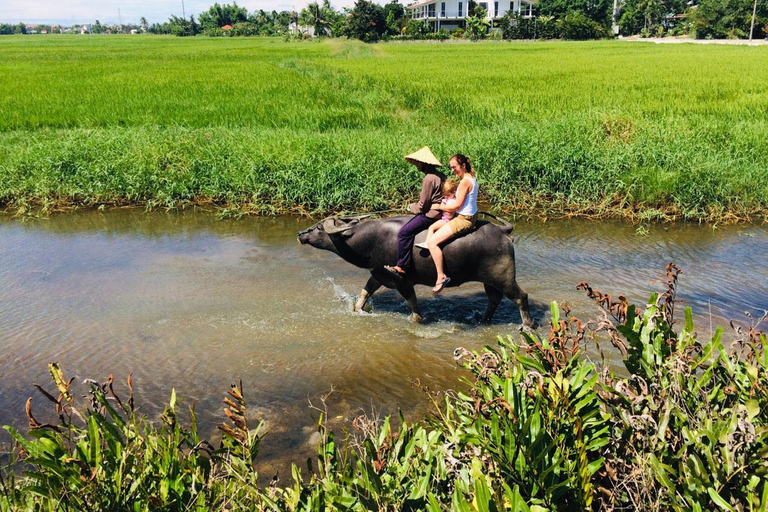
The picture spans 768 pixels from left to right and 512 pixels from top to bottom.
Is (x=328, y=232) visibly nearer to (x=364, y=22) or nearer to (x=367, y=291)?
(x=367, y=291)

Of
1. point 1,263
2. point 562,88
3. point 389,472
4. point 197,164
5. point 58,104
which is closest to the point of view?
point 389,472

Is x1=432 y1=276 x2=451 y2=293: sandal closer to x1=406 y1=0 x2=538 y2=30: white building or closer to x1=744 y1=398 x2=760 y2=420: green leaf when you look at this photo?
x1=744 y1=398 x2=760 y2=420: green leaf

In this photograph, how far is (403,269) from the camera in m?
5.27

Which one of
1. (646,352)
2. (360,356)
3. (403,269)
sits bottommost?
(360,356)

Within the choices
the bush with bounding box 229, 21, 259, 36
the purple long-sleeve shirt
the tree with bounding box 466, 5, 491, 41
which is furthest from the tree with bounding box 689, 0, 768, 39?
the purple long-sleeve shirt

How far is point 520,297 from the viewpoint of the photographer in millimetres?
5234

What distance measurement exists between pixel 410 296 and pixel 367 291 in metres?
0.44

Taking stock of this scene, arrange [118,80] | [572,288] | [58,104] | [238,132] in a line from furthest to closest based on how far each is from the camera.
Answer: [118,80] → [58,104] → [238,132] → [572,288]

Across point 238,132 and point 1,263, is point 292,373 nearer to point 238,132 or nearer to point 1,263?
point 1,263

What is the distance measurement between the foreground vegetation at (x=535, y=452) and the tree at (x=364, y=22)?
5550 centimetres

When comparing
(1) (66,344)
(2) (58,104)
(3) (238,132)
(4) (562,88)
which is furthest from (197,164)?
(4) (562,88)

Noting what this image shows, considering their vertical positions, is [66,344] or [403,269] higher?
[403,269]

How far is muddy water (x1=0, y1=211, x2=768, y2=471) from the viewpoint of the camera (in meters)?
4.52

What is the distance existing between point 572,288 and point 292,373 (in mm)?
3087
